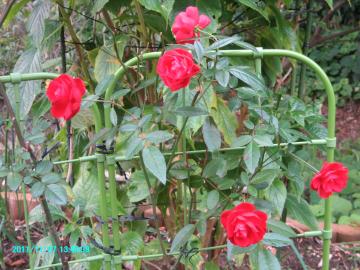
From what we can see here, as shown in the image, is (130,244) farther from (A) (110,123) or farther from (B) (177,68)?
(B) (177,68)

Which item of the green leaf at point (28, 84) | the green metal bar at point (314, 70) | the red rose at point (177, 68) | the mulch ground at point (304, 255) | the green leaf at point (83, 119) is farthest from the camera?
the mulch ground at point (304, 255)

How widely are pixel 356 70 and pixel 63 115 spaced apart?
4.54 meters

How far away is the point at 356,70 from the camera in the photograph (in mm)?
5031

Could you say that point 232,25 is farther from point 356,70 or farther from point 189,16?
point 356,70

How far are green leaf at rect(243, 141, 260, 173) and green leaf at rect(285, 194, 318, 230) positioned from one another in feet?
1.42

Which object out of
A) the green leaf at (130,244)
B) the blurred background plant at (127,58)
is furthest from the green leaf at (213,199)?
the green leaf at (130,244)

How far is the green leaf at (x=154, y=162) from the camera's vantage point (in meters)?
0.98

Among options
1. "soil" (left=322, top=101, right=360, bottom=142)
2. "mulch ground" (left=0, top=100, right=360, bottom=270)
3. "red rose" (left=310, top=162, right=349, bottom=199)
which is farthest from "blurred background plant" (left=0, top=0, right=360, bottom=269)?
"soil" (left=322, top=101, right=360, bottom=142)

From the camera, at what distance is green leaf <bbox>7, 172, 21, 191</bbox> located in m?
1.08

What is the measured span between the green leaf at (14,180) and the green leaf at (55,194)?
0.20ft

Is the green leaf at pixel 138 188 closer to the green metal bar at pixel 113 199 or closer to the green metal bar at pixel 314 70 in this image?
the green metal bar at pixel 113 199

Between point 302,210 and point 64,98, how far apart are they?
79 centimetres

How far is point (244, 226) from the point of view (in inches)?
36.4

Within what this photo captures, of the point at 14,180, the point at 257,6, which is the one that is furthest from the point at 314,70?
the point at 14,180
